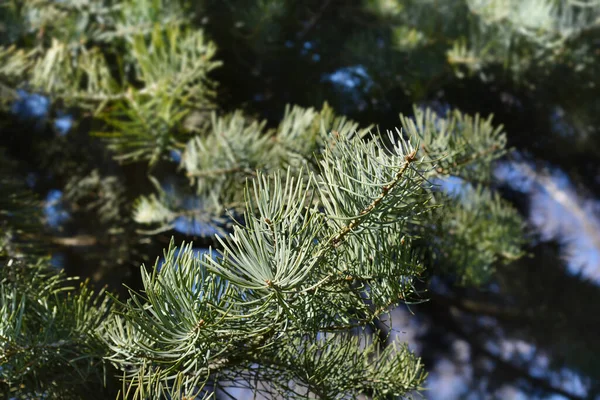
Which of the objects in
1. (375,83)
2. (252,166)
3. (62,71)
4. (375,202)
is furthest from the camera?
(375,83)

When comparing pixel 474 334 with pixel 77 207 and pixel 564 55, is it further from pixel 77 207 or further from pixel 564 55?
pixel 77 207

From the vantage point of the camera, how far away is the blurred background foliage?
1.93 feet

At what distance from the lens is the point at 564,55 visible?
79 centimetres

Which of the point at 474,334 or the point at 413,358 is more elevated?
the point at 474,334

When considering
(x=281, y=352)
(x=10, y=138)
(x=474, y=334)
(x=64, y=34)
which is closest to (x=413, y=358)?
(x=281, y=352)

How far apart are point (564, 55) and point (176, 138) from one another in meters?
0.52

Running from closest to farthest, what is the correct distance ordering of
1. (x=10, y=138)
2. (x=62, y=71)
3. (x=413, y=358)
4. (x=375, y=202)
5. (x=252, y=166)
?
(x=375, y=202), (x=413, y=358), (x=252, y=166), (x=62, y=71), (x=10, y=138)

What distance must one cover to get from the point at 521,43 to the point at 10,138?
72 cm

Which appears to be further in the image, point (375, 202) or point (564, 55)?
point (564, 55)

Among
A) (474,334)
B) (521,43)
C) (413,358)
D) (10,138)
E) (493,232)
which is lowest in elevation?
(10,138)

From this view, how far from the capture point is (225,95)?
75 cm

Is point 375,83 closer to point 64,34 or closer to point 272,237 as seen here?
point 64,34

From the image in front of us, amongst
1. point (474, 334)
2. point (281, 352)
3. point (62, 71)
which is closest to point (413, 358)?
point (281, 352)

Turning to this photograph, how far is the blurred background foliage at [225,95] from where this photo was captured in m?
0.59
